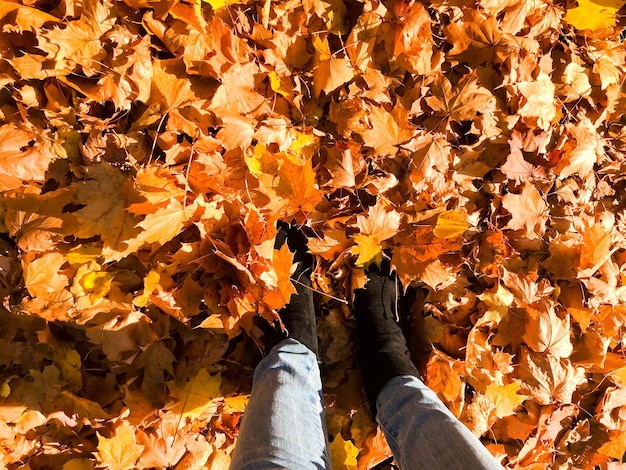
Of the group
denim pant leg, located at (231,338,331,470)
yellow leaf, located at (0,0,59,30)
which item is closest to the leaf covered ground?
yellow leaf, located at (0,0,59,30)

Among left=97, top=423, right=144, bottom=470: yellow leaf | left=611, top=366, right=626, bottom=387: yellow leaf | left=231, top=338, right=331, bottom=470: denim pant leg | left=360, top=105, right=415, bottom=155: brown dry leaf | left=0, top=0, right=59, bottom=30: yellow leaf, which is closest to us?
left=231, top=338, right=331, bottom=470: denim pant leg

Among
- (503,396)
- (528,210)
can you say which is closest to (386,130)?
(528,210)

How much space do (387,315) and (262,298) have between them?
382mm

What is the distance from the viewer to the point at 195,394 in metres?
1.08

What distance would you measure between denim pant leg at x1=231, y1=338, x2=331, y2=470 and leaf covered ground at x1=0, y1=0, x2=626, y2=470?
0.45ft

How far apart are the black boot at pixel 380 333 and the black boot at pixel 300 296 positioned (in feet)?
0.46

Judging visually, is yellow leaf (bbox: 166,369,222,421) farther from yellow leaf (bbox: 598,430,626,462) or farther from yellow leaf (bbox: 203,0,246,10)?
yellow leaf (bbox: 598,430,626,462)

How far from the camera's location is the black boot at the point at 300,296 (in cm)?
110

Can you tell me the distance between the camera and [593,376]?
128cm

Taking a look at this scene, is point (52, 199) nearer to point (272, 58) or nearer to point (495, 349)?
point (272, 58)

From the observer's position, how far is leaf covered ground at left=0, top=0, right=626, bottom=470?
0.98 meters

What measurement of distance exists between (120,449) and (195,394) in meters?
0.20

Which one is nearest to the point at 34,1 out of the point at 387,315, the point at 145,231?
the point at 145,231

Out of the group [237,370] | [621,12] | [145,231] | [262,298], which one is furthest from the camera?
[621,12]
